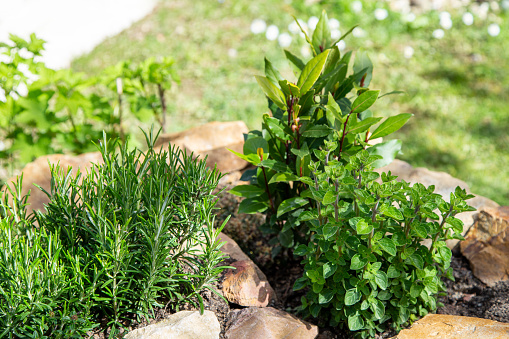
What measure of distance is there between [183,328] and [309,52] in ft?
15.2

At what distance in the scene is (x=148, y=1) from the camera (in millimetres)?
6785

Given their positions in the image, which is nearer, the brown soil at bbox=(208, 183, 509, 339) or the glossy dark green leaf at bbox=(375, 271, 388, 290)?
the glossy dark green leaf at bbox=(375, 271, 388, 290)

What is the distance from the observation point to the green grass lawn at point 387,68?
14.9 ft

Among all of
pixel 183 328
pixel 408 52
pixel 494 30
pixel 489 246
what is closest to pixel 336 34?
pixel 408 52

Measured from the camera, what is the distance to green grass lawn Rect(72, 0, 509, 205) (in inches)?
178

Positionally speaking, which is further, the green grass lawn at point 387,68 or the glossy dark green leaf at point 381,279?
the green grass lawn at point 387,68

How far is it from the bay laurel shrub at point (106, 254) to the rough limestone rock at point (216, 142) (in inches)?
43.6

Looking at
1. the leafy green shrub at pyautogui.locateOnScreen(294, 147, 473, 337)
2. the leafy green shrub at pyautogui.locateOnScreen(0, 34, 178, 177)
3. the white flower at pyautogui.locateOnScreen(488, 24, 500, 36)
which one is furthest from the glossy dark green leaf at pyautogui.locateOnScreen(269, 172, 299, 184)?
the white flower at pyautogui.locateOnScreen(488, 24, 500, 36)

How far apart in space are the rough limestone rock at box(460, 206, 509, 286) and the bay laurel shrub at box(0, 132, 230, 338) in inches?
57.7

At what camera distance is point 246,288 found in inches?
78.7

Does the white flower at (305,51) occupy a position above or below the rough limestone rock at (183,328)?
above

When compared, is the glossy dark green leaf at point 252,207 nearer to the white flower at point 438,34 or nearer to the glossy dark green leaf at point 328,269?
the glossy dark green leaf at point 328,269

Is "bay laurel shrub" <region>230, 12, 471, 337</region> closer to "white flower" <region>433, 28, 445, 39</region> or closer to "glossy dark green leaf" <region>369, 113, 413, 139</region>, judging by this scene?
"glossy dark green leaf" <region>369, 113, 413, 139</region>

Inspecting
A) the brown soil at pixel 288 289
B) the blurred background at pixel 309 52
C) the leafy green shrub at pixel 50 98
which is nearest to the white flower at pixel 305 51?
the blurred background at pixel 309 52
